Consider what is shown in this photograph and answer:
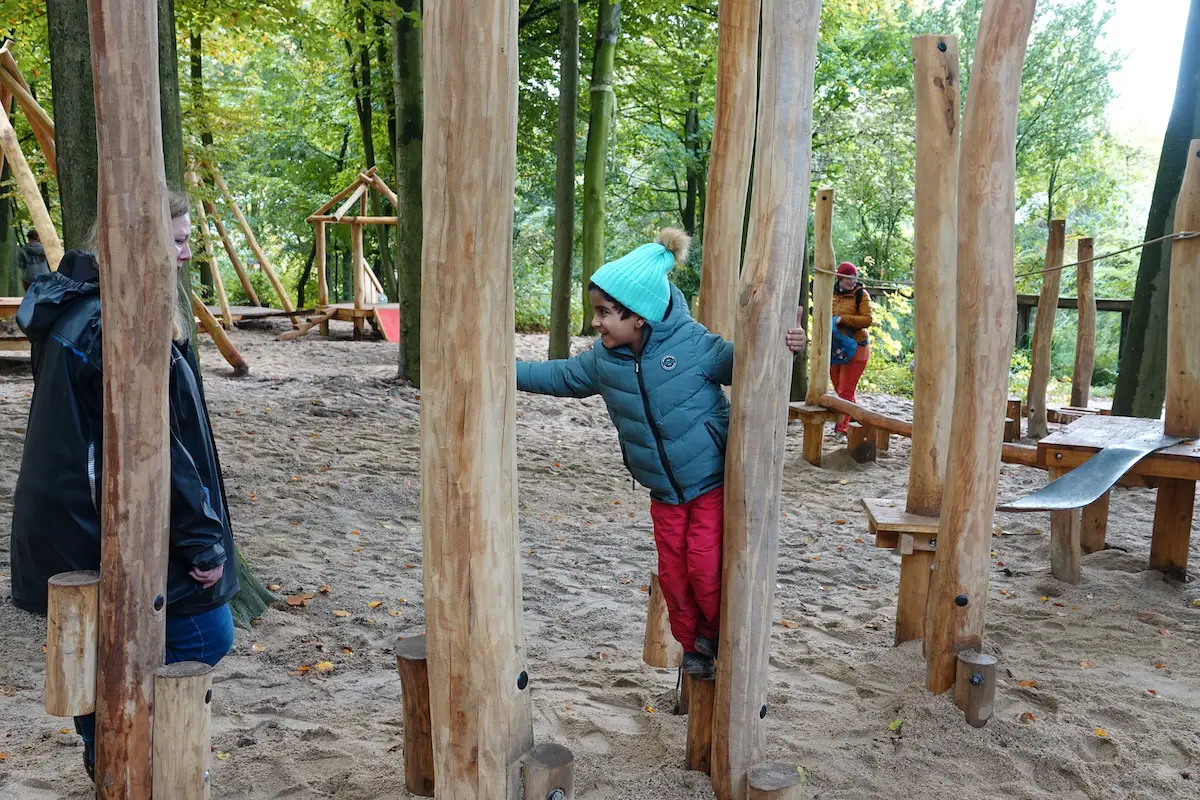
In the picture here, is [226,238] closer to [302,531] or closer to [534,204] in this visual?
[534,204]

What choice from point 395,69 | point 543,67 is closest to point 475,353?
point 395,69

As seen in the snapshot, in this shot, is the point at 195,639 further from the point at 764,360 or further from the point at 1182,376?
the point at 1182,376

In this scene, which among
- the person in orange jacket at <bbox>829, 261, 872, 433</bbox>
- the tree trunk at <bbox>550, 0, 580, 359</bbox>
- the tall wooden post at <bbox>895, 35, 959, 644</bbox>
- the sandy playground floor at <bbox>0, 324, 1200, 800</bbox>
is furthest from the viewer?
the tree trunk at <bbox>550, 0, 580, 359</bbox>

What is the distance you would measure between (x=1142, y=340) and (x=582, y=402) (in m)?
5.71

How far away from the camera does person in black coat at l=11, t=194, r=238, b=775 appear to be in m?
2.33

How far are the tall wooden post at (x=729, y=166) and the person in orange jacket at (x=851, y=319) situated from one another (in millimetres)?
5236

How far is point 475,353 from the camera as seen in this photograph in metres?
2.23

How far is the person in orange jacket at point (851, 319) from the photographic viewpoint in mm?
8727

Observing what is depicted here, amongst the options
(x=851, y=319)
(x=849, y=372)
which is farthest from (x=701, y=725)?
(x=849, y=372)

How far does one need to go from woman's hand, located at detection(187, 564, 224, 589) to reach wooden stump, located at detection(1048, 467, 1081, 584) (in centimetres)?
425

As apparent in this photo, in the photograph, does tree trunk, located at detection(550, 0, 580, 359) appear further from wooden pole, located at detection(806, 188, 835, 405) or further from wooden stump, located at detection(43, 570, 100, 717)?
wooden stump, located at detection(43, 570, 100, 717)

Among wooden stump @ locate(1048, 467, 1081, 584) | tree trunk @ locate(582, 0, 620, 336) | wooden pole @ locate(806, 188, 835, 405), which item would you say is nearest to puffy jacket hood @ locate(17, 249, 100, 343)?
wooden stump @ locate(1048, 467, 1081, 584)

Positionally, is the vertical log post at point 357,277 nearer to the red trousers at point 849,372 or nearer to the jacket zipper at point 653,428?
the red trousers at point 849,372

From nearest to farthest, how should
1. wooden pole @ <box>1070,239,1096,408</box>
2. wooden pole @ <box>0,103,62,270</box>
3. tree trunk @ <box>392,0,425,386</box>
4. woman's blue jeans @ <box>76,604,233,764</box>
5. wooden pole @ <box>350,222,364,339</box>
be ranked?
1. woman's blue jeans @ <box>76,604,233,764</box>
2. wooden pole @ <box>0,103,62,270</box>
3. tree trunk @ <box>392,0,425,386</box>
4. wooden pole @ <box>1070,239,1096,408</box>
5. wooden pole @ <box>350,222,364,339</box>
